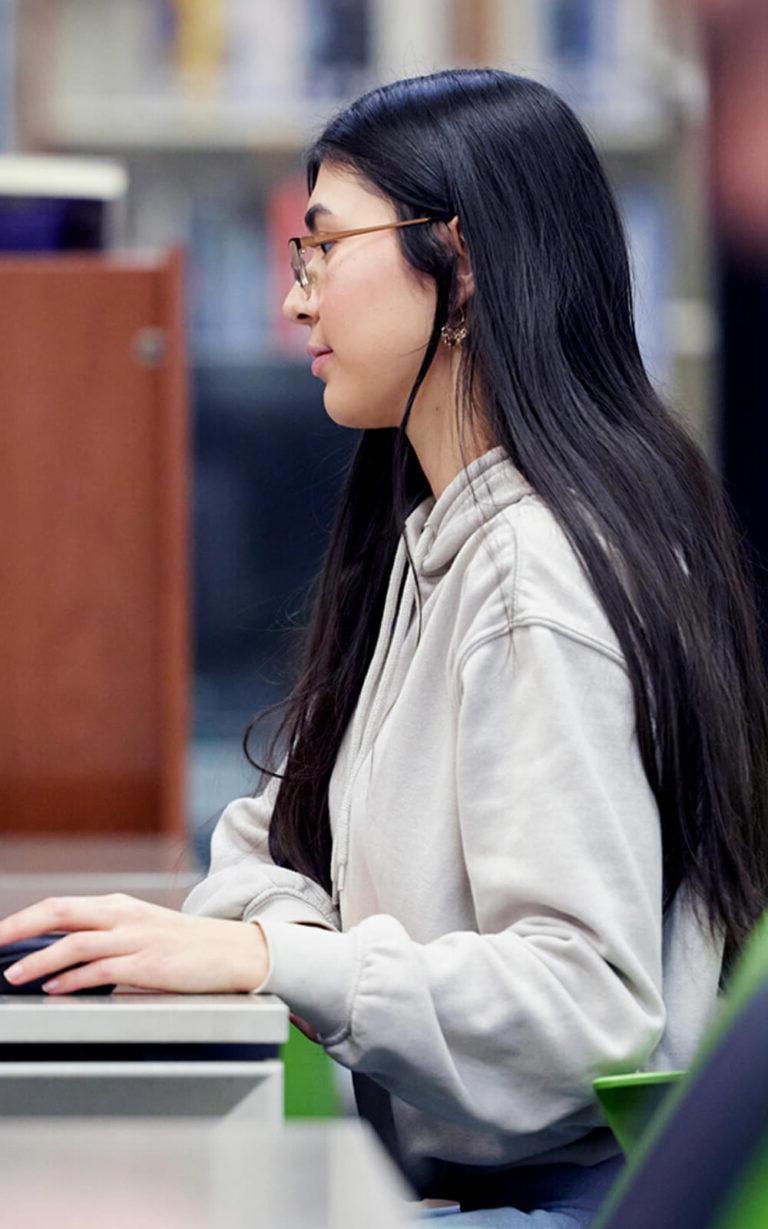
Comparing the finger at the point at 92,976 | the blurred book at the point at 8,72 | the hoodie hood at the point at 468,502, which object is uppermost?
the blurred book at the point at 8,72

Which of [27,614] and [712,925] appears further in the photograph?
[27,614]

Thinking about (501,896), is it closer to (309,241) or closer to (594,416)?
(594,416)

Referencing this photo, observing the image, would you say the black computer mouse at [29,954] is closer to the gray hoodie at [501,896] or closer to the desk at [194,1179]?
the gray hoodie at [501,896]

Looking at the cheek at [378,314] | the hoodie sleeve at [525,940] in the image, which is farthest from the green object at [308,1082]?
the cheek at [378,314]

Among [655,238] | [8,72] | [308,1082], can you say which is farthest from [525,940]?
[8,72]

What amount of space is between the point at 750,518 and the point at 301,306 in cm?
194

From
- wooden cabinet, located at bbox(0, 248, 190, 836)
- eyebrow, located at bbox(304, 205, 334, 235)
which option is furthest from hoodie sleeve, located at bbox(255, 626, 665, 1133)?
wooden cabinet, located at bbox(0, 248, 190, 836)

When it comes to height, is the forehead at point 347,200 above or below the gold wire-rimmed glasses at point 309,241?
above

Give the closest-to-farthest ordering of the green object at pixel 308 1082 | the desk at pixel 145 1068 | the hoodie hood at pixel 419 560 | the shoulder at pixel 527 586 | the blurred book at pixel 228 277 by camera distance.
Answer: the desk at pixel 145 1068 → the shoulder at pixel 527 586 → the hoodie hood at pixel 419 560 → the green object at pixel 308 1082 → the blurred book at pixel 228 277

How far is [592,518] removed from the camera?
3.84 ft

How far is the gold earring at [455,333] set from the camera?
4.20ft

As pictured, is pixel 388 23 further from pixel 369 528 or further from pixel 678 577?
pixel 678 577

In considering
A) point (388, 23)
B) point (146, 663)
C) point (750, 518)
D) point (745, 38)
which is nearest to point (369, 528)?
point (146, 663)

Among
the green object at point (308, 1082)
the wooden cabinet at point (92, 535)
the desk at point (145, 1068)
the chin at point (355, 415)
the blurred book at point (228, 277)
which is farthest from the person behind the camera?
the blurred book at point (228, 277)
